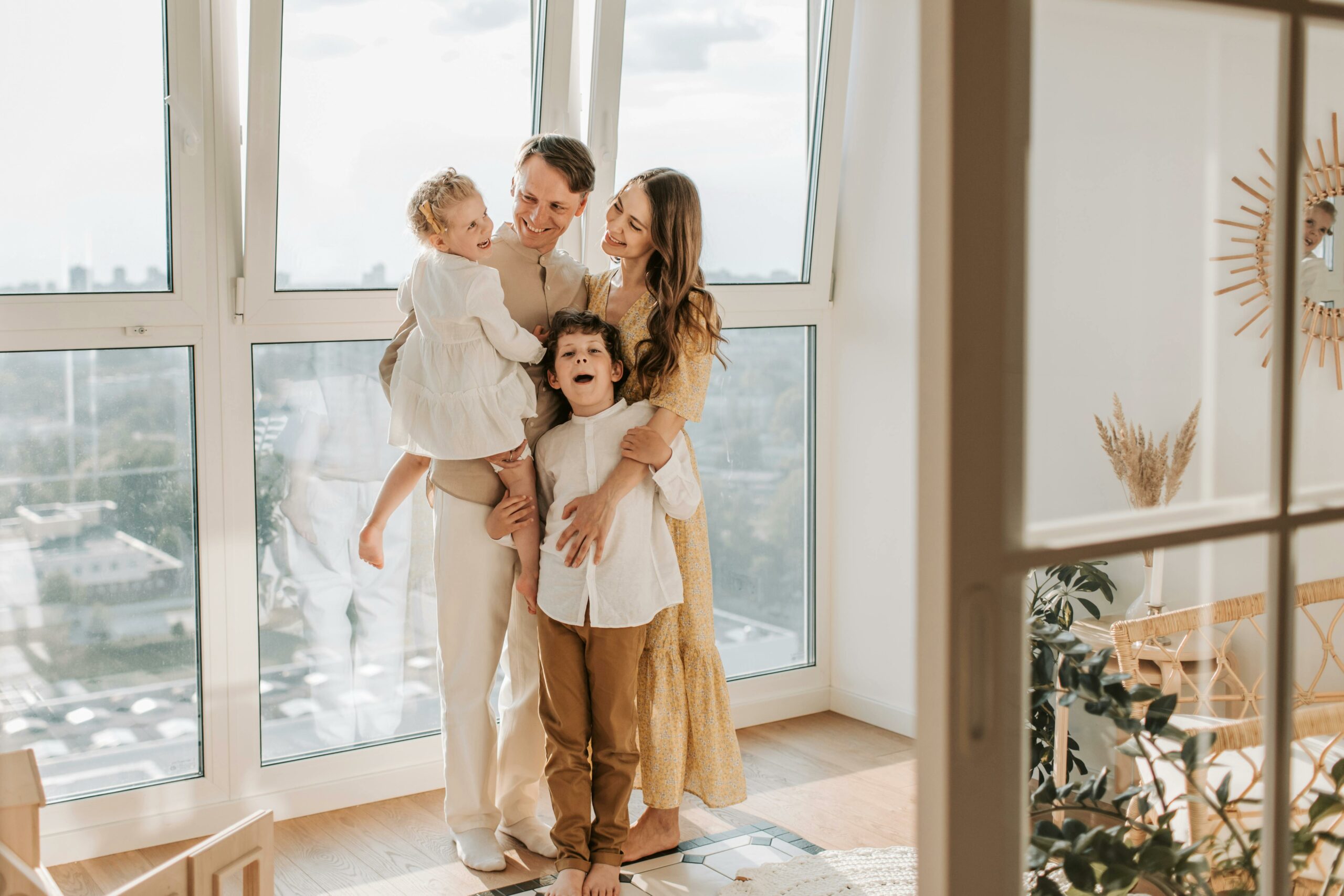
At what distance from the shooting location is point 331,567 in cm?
313

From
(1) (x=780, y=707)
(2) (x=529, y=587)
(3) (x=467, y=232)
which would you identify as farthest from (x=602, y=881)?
(3) (x=467, y=232)

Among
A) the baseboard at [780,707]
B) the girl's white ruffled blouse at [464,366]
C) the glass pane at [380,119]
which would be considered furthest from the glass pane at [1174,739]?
the baseboard at [780,707]

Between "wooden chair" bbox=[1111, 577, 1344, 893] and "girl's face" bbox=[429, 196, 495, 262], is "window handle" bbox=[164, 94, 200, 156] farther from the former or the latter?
"wooden chair" bbox=[1111, 577, 1344, 893]

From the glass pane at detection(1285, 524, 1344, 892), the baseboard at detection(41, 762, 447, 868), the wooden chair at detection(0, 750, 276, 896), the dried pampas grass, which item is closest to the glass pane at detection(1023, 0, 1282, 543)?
the dried pampas grass

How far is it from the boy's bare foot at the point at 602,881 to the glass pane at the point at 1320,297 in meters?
1.88

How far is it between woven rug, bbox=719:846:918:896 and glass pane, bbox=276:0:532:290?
1755 millimetres

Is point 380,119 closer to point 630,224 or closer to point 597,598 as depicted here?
point 630,224

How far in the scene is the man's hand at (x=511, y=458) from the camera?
2.68 metres

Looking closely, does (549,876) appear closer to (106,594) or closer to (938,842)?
(106,594)

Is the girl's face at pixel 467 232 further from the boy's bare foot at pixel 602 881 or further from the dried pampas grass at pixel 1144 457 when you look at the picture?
the dried pampas grass at pixel 1144 457

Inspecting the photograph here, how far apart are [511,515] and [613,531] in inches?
10.3

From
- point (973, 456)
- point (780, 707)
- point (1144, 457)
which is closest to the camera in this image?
point (973, 456)

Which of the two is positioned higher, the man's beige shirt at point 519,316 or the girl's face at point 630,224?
the girl's face at point 630,224

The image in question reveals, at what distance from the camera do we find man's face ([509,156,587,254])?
2695mm
